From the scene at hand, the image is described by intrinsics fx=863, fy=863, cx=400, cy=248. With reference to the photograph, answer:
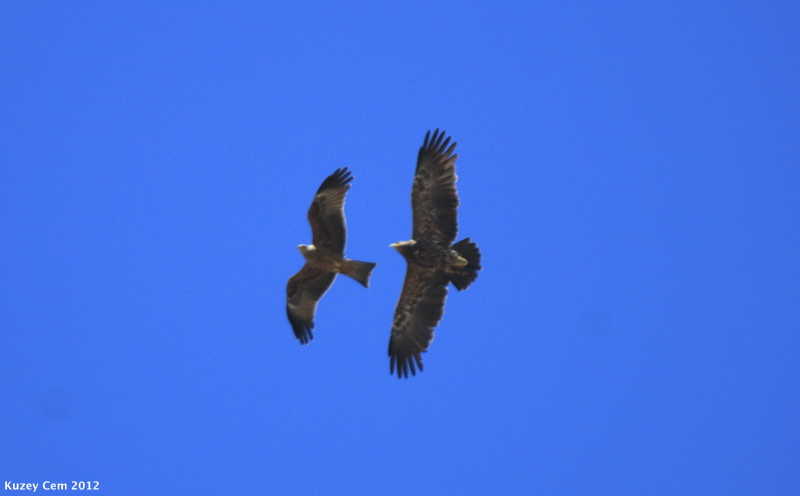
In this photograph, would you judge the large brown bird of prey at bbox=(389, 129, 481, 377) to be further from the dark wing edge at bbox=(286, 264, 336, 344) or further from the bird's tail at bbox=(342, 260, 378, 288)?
the dark wing edge at bbox=(286, 264, 336, 344)

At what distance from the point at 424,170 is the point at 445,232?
128cm

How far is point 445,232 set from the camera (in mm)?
16234

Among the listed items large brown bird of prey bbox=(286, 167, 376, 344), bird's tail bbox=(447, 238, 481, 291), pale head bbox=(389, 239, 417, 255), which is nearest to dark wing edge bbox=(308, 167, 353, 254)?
large brown bird of prey bbox=(286, 167, 376, 344)

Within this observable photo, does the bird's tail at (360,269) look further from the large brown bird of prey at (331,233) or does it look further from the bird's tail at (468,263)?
the bird's tail at (468,263)

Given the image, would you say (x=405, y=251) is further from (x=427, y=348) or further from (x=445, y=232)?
(x=427, y=348)

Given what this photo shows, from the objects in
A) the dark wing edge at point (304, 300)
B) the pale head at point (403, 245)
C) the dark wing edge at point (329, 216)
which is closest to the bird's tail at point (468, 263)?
the pale head at point (403, 245)

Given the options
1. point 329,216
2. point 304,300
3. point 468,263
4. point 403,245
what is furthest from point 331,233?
point 468,263

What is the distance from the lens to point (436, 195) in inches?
643

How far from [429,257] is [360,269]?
138 cm

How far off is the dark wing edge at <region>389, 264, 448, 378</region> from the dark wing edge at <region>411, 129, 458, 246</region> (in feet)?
2.49

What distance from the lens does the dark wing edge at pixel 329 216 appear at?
16859 mm

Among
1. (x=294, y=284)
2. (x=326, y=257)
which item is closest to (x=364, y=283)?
(x=326, y=257)

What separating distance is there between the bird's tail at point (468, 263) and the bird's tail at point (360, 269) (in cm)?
162

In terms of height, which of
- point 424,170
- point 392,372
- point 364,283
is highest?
point 424,170
